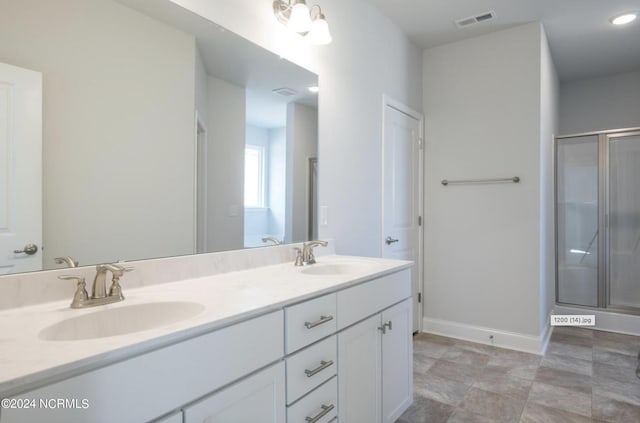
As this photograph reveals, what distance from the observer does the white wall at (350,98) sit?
207 cm

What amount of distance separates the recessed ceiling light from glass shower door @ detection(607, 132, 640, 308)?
41.3 inches

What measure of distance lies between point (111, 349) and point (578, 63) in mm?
4584

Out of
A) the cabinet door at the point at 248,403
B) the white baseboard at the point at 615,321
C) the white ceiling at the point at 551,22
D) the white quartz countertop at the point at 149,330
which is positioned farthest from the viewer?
the white baseboard at the point at 615,321

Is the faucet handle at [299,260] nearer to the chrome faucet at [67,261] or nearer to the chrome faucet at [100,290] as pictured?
the chrome faucet at [100,290]

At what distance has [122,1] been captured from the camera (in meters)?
1.27

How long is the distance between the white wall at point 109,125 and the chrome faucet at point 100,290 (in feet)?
0.35

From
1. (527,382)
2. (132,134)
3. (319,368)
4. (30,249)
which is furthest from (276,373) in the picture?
(527,382)

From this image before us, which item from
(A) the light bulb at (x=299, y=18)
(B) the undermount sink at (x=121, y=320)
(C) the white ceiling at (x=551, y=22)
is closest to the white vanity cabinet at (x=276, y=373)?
(B) the undermount sink at (x=121, y=320)

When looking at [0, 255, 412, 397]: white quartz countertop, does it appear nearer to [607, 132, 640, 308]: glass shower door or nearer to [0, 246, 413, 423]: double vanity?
[0, 246, 413, 423]: double vanity

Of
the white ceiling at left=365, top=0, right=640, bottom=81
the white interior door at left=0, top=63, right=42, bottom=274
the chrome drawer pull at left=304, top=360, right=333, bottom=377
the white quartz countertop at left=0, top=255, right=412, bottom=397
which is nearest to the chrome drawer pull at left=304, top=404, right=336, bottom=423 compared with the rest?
the chrome drawer pull at left=304, top=360, right=333, bottom=377

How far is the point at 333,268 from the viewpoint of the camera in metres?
1.99

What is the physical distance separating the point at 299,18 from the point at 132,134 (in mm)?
1033

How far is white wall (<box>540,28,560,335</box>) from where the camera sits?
2.92 metres

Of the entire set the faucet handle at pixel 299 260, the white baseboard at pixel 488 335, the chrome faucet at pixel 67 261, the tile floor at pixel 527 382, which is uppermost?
the chrome faucet at pixel 67 261
